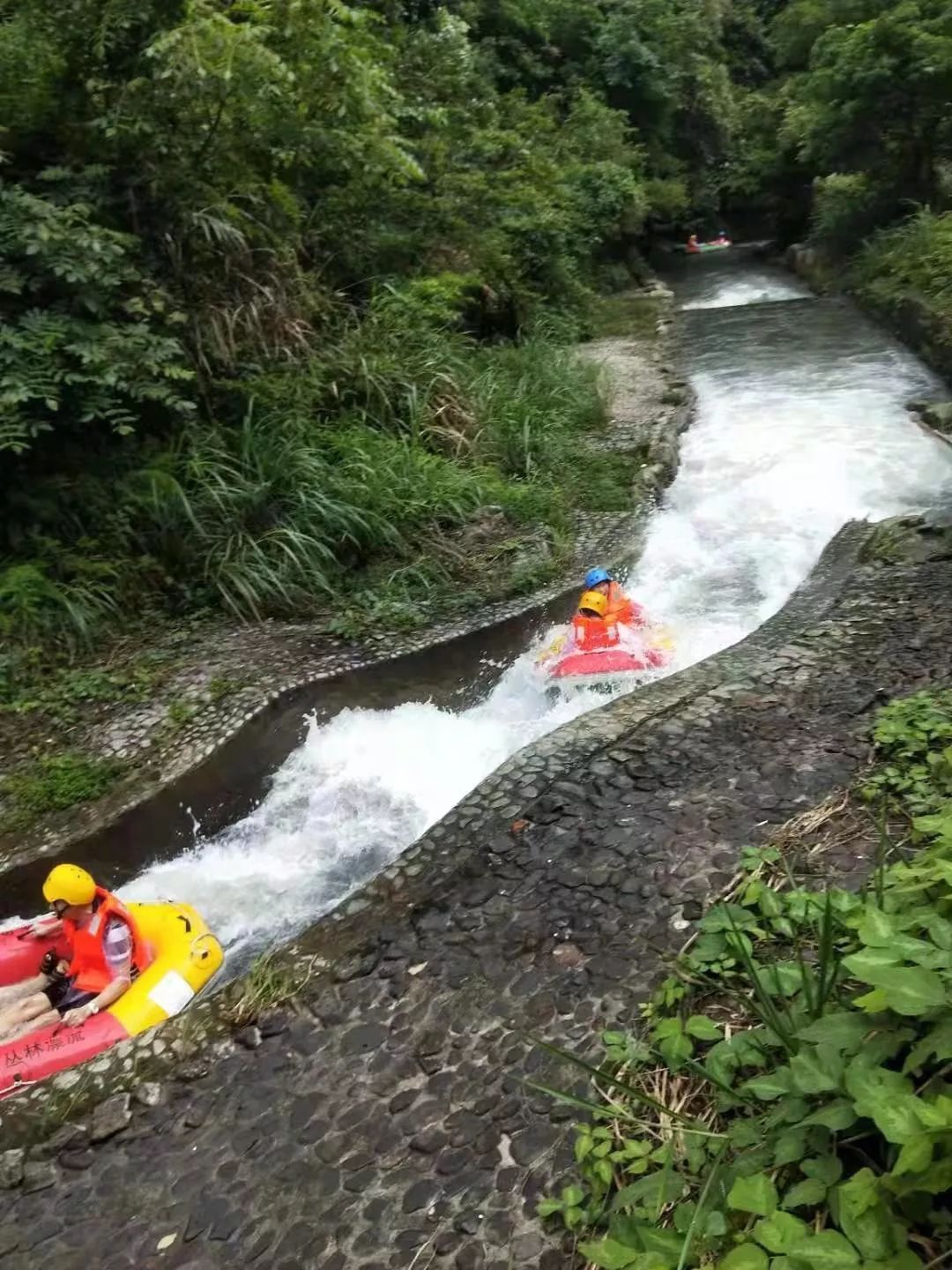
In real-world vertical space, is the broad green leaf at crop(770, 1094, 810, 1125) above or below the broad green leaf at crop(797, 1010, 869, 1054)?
below

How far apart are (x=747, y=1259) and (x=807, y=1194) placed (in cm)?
18

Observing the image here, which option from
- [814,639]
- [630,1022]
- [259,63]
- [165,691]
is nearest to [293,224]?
[259,63]

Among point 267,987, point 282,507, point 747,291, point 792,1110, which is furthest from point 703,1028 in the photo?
point 747,291

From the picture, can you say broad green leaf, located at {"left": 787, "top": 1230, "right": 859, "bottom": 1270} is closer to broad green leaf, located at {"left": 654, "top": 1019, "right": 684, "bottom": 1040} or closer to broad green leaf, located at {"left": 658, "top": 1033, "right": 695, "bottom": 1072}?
broad green leaf, located at {"left": 658, "top": 1033, "right": 695, "bottom": 1072}

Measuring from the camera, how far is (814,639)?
198 inches

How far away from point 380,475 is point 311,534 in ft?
2.71

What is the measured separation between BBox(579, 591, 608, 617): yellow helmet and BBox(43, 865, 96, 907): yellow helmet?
3.48 meters

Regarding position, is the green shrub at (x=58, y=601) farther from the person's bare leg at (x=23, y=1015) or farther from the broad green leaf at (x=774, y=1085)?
the broad green leaf at (x=774, y=1085)

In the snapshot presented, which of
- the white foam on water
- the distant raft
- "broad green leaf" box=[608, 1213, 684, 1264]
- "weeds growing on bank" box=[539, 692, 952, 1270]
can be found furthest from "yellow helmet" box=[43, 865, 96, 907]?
the white foam on water

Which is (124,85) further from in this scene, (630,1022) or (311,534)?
(630,1022)

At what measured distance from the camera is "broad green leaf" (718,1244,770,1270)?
5.19 feet

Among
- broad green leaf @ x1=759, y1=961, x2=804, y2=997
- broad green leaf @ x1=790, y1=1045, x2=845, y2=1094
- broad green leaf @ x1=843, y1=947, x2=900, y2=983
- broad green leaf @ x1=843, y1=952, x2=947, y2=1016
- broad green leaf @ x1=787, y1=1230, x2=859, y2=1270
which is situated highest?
broad green leaf @ x1=843, y1=952, x2=947, y2=1016

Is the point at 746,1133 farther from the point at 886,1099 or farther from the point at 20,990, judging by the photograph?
the point at 20,990

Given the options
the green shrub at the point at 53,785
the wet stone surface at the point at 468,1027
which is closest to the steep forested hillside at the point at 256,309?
the green shrub at the point at 53,785
